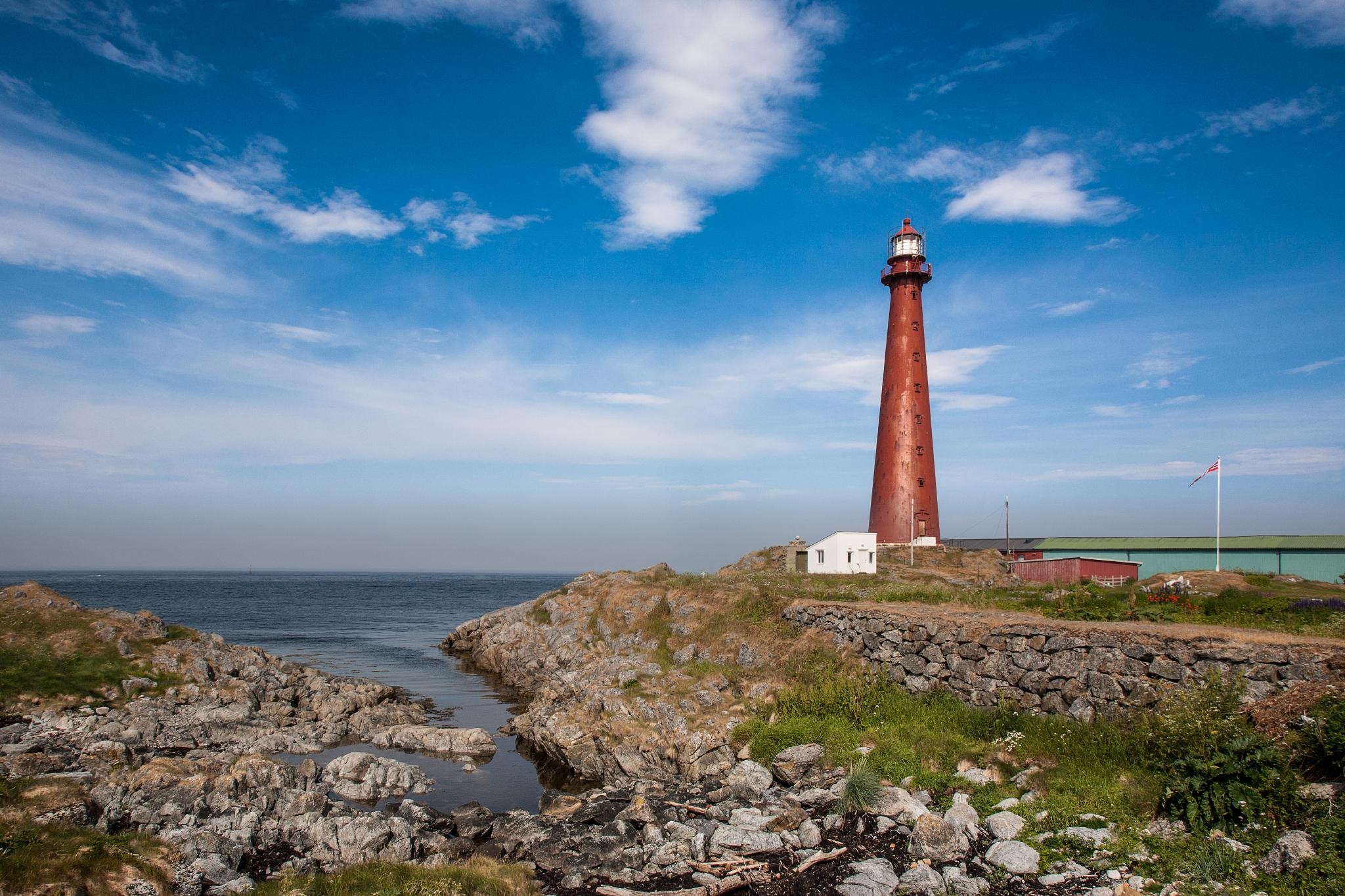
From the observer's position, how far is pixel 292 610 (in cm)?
8100

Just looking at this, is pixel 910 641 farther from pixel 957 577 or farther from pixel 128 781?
pixel 128 781

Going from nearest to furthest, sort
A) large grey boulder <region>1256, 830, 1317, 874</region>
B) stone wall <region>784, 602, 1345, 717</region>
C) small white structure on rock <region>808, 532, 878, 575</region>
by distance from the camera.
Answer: large grey boulder <region>1256, 830, 1317, 874</region> < stone wall <region>784, 602, 1345, 717</region> < small white structure on rock <region>808, 532, 878, 575</region>

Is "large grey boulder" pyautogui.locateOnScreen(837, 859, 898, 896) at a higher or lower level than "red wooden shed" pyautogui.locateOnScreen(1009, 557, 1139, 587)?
lower

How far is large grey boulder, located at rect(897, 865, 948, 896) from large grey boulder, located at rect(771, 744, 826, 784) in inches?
193

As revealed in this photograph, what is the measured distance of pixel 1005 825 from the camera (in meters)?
11.0

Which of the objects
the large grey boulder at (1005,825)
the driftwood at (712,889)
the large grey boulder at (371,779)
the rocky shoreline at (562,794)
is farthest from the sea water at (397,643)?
the large grey boulder at (1005,825)

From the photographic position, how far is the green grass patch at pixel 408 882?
33.9 ft

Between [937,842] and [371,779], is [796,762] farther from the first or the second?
[371,779]

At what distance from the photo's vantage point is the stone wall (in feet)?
38.9

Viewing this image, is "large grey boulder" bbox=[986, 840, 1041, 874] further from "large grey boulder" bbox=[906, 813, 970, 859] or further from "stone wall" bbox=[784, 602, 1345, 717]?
"stone wall" bbox=[784, 602, 1345, 717]

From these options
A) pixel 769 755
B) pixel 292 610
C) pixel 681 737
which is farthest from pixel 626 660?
pixel 292 610

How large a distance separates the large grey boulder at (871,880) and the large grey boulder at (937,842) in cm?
53

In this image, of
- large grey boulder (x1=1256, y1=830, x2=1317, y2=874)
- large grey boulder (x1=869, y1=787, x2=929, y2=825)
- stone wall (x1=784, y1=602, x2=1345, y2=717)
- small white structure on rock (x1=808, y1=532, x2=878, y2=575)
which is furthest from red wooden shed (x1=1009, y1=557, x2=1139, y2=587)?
large grey boulder (x1=1256, y1=830, x2=1317, y2=874)

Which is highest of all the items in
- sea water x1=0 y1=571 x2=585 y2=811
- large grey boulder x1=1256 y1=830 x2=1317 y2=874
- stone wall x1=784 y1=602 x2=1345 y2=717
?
stone wall x1=784 y1=602 x2=1345 y2=717
